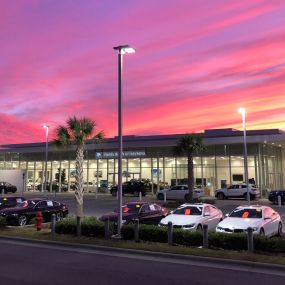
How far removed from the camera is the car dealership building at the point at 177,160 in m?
45.8

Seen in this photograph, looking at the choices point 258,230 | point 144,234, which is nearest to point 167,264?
point 144,234

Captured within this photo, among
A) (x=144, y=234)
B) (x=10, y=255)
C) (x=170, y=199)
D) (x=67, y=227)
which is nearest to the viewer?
(x=10, y=255)

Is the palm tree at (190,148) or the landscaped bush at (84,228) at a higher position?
the palm tree at (190,148)

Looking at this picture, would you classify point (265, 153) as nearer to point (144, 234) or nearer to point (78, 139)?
point (78, 139)

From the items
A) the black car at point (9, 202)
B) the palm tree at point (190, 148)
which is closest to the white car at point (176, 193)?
the palm tree at point (190, 148)

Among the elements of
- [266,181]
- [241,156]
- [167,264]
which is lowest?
[167,264]

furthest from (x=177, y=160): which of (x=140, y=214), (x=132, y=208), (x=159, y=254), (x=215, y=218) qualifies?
(x=159, y=254)

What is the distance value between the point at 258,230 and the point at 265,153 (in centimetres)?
3365

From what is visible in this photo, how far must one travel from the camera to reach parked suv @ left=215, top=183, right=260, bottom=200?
40.1 meters

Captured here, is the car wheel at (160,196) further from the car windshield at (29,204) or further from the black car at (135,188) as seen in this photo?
the car windshield at (29,204)

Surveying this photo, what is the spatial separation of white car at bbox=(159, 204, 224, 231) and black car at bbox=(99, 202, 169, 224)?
1.83 meters

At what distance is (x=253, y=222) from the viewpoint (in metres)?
15.8

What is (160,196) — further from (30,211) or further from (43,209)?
(30,211)

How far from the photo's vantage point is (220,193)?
4241 centimetres
